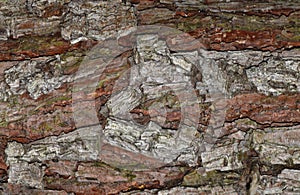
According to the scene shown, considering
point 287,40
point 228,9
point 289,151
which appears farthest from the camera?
point 228,9

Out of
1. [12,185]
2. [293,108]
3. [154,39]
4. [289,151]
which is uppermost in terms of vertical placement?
[154,39]

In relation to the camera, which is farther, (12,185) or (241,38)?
(241,38)

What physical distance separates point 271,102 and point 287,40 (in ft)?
1.45

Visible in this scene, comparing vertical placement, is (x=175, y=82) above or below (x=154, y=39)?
below

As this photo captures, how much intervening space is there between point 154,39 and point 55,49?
2.08 ft

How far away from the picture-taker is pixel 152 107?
2.42 metres

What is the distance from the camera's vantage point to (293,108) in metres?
2.38

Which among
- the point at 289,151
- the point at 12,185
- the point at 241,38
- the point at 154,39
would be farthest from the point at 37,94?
the point at 289,151

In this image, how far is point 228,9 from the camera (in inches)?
108

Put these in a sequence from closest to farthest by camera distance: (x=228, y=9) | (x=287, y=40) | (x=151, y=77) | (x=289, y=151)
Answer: (x=289, y=151)
(x=151, y=77)
(x=287, y=40)
(x=228, y=9)

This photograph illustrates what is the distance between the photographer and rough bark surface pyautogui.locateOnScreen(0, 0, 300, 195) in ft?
7.51

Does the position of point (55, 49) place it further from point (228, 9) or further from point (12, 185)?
point (228, 9)

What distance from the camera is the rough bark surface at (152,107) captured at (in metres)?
2.29

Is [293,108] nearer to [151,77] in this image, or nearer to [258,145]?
[258,145]
